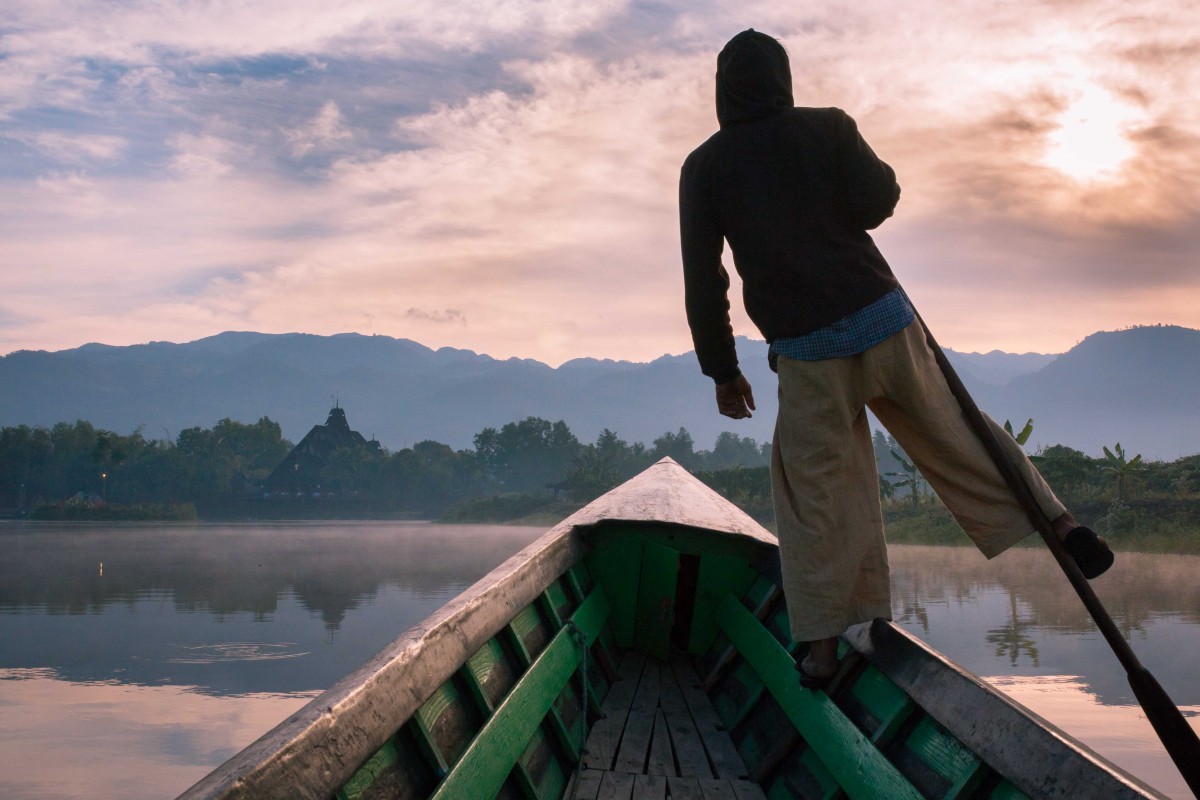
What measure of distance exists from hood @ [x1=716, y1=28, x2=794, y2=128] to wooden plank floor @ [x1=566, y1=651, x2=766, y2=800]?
6.01ft

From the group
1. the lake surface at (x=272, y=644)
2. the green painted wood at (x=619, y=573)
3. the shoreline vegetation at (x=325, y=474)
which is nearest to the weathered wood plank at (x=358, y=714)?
the green painted wood at (x=619, y=573)

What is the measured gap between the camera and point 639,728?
3.17 metres

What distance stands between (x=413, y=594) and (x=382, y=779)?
68.7ft

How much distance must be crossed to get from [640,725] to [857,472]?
1473mm

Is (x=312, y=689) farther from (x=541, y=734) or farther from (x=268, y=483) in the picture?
(x=268, y=483)

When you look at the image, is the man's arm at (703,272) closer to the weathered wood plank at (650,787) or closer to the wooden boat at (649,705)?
the wooden boat at (649,705)

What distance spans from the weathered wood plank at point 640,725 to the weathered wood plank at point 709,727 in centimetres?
12

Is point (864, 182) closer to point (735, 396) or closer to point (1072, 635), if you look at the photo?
point (735, 396)

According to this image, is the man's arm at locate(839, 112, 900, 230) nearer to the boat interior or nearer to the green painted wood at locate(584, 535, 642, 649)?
the boat interior

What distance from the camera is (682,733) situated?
3.15 meters

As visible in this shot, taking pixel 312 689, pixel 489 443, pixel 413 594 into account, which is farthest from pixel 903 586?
pixel 489 443

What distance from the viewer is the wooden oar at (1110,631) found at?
149cm

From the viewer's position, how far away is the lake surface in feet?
30.2

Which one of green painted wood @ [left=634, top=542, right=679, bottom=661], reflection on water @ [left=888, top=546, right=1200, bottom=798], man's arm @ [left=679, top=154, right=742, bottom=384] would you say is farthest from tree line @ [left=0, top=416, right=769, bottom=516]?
man's arm @ [left=679, top=154, right=742, bottom=384]
